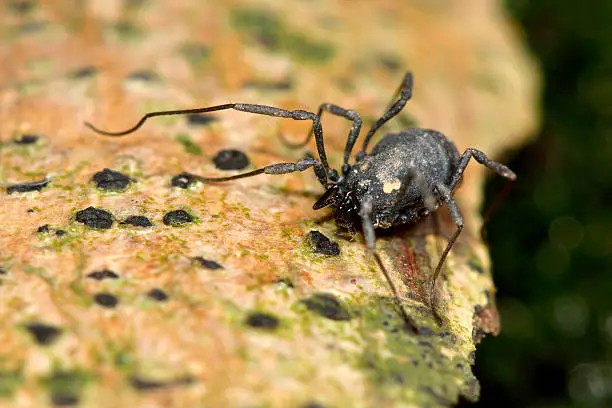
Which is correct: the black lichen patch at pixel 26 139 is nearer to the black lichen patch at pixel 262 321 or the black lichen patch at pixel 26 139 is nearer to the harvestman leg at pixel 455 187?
the black lichen patch at pixel 262 321

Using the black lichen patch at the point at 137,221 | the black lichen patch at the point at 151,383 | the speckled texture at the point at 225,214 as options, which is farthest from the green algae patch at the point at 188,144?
the black lichen patch at the point at 151,383

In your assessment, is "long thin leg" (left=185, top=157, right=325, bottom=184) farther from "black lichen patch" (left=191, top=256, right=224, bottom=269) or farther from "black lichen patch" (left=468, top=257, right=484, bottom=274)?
"black lichen patch" (left=468, top=257, right=484, bottom=274)

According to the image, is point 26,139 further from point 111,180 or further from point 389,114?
point 389,114

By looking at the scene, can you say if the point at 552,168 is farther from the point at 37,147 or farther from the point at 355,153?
the point at 37,147

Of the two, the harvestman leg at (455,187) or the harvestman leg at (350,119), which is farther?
the harvestman leg at (350,119)

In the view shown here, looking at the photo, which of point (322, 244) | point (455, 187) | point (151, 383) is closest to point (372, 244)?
point (322, 244)

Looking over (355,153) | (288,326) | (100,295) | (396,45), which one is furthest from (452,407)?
(396,45)

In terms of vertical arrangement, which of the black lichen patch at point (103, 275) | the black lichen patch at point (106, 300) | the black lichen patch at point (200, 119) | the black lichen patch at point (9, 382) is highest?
the black lichen patch at point (200, 119)
